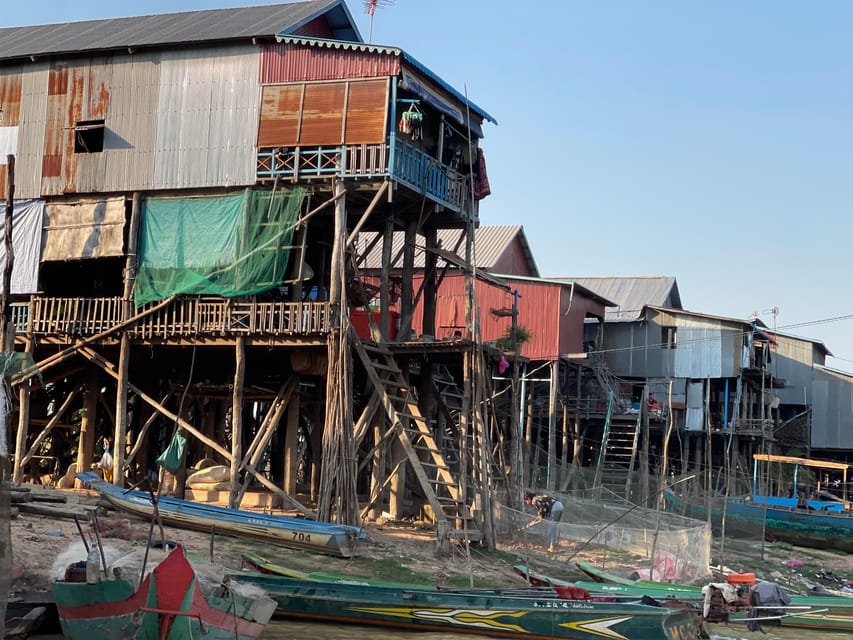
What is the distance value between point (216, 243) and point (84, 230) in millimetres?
3639

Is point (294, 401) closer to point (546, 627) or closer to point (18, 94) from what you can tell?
point (18, 94)

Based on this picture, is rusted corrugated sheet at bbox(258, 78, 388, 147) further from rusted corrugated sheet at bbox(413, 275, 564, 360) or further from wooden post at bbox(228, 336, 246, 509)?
rusted corrugated sheet at bbox(413, 275, 564, 360)

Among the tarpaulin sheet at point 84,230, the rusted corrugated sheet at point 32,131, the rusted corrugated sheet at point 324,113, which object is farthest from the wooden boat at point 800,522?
the rusted corrugated sheet at point 32,131

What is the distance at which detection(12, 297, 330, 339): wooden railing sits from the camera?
23.2 meters

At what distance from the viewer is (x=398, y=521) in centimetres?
2494

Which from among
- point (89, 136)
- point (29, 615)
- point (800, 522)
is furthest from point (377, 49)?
point (800, 522)

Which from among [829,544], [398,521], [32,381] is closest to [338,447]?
[398,521]

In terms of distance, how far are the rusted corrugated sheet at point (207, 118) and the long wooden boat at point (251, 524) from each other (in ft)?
24.3

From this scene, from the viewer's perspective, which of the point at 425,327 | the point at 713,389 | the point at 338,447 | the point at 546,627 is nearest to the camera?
the point at 546,627

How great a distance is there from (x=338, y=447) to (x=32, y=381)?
1107 centimetres

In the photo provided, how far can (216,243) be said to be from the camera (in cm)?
2417

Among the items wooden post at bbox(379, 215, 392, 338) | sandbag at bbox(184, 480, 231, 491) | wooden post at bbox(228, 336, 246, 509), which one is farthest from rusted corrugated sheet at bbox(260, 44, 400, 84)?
sandbag at bbox(184, 480, 231, 491)

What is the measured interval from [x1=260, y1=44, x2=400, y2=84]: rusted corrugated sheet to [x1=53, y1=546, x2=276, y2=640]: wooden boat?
1368 cm

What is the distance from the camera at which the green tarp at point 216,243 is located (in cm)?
2367
